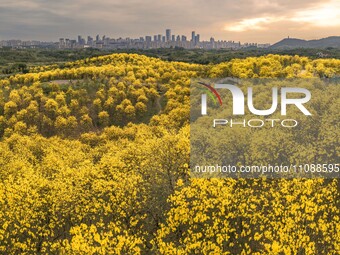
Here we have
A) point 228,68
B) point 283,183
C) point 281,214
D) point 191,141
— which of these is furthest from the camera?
point 228,68

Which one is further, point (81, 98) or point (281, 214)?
point (81, 98)

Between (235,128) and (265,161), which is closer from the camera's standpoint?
(265,161)

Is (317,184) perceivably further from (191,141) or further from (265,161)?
(191,141)

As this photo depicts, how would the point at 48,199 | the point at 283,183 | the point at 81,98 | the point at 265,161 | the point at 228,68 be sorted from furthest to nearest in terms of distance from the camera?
the point at 228,68
the point at 81,98
the point at 265,161
the point at 48,199
the point at 283,183

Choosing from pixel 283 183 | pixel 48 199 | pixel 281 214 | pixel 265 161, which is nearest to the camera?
pixel 281 214

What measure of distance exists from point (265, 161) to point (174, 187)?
43.8 ft

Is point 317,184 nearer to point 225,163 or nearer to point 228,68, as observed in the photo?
point 225,163

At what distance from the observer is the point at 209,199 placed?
1320 inches

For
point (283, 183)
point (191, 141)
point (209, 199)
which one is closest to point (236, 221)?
point (209, 199)

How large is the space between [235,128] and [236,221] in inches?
874

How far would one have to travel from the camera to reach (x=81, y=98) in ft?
443

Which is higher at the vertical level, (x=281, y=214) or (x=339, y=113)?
(x=339, y=113)

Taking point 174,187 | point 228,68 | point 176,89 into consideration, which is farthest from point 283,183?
point 228,68

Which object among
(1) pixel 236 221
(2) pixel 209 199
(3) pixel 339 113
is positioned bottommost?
(1) pixel 236 221
